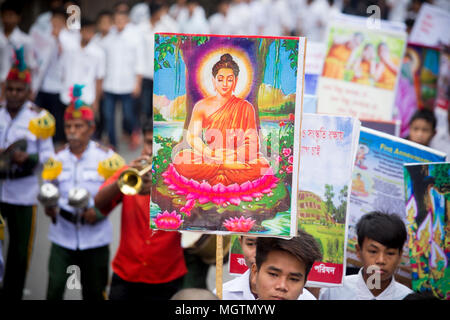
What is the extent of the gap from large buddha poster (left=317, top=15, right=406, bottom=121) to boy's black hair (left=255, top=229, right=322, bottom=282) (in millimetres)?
2426

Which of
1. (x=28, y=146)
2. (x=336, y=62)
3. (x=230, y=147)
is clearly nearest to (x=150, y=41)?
(x=336, y=62)

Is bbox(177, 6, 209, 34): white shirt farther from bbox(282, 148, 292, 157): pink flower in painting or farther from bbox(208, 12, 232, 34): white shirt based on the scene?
bbox(282, 148, 292, 157): pink flower in painting

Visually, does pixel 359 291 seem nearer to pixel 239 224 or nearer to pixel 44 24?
pixel 239 224

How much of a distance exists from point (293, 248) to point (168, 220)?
24.4 inches

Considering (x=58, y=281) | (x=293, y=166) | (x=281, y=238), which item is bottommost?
(x=58, y=281)

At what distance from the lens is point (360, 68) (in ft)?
17.8

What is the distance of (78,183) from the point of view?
454 cm

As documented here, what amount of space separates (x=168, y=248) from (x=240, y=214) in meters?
1.26

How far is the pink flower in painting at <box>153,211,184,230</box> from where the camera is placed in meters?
2.99

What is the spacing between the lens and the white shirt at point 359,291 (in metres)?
3.33
